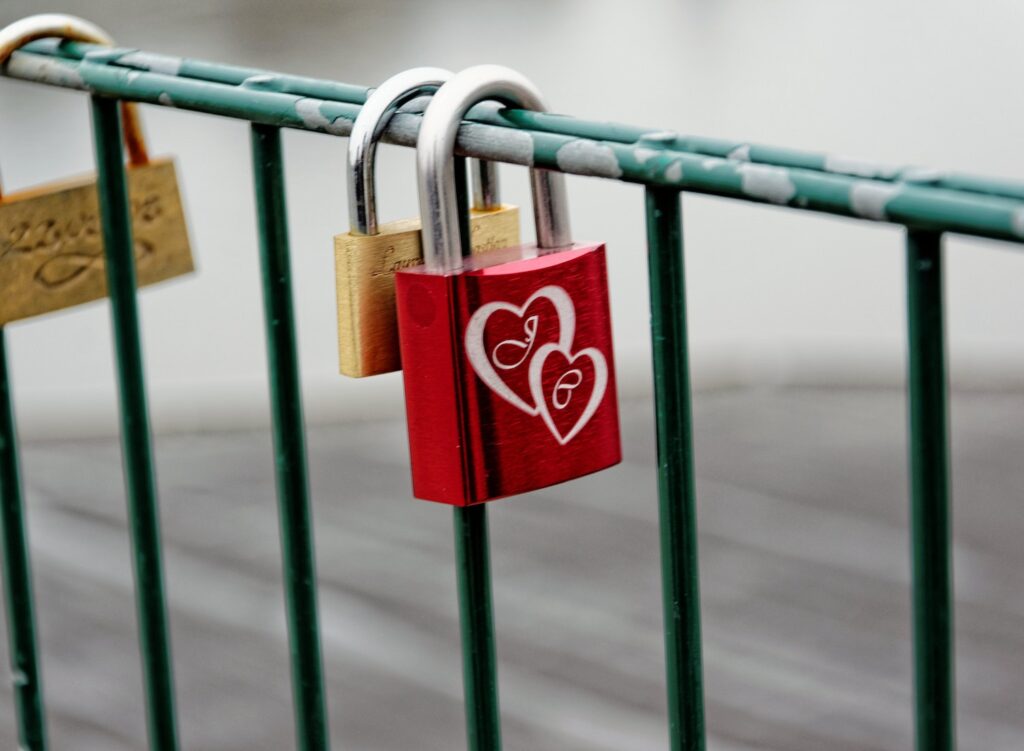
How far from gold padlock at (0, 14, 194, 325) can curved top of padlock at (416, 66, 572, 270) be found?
43 centimetres

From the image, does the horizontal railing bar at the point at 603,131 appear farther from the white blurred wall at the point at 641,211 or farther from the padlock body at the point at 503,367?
the white blurred wall at the point at 641,211

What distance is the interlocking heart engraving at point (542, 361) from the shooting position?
825mm

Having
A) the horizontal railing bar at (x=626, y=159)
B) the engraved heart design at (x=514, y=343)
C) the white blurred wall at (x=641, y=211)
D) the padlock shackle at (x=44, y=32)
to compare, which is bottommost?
the white blurred wall at (x=641, y=211)

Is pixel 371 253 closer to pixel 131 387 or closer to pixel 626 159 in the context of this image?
pixel 626 159

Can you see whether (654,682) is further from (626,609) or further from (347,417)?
(347,417)

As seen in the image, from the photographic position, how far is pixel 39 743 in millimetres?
1362

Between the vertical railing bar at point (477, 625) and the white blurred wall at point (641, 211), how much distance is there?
13.0ft

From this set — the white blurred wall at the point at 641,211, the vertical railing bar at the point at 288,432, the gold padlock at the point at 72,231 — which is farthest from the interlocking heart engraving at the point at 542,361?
the white blurred wall at the point at 641,211

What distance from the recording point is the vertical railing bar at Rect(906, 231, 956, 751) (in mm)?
682

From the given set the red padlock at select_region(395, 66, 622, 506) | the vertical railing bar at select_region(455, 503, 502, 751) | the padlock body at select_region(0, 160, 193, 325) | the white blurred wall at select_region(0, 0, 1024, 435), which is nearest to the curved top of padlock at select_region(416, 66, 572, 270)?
the red padlock at select_region(395, 66, 622, 506)

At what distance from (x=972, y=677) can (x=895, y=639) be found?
22 cm

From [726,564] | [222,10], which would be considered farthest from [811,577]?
[222,10]

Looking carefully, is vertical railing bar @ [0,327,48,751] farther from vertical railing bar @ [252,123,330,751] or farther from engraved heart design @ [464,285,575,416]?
engraved heart design @ [464,285,575,416]

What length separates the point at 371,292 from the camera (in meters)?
0.87
